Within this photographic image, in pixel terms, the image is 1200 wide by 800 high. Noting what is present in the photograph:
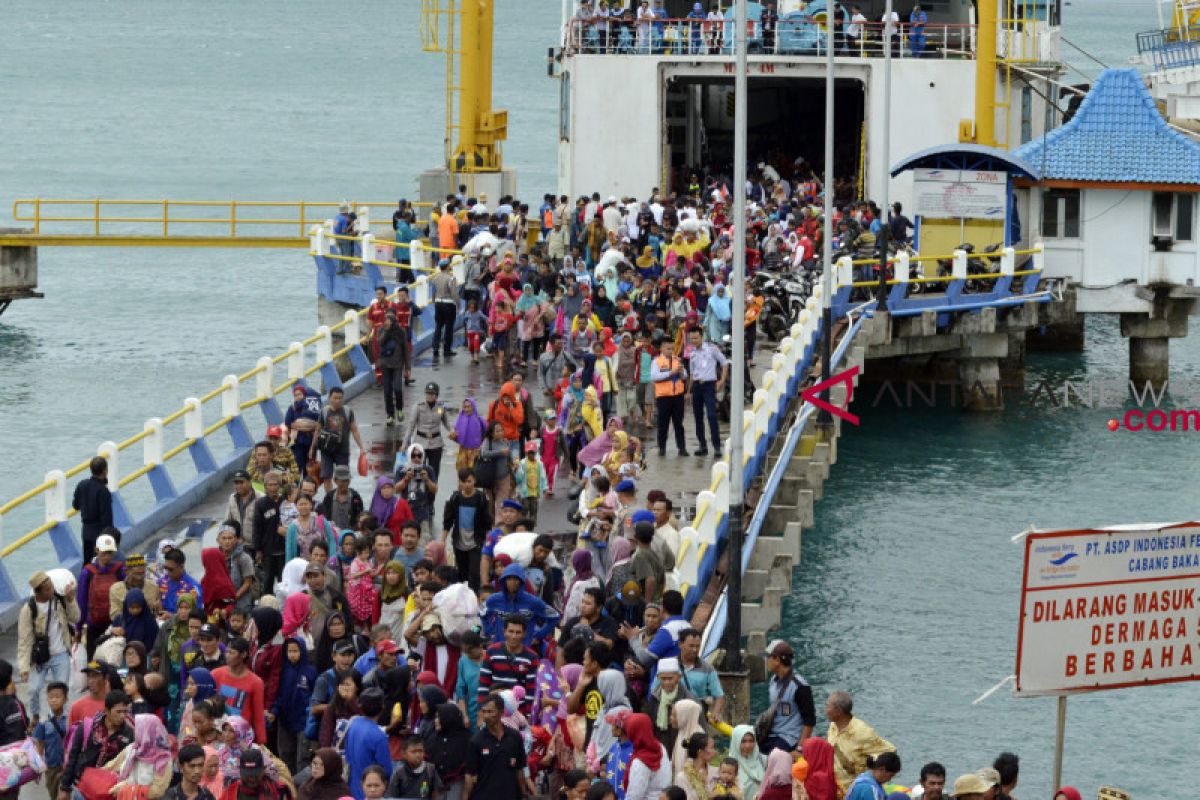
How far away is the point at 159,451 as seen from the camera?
23.5 m

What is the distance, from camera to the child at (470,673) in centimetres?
1543

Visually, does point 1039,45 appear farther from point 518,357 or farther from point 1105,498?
point 518,357

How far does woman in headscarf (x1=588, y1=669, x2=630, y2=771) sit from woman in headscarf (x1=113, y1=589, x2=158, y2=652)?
144 inches

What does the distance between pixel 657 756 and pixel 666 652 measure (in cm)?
181

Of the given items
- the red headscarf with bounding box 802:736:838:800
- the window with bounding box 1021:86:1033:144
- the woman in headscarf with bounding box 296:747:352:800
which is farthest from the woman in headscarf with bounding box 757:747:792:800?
the window with bounding box 1021:86:1033:144

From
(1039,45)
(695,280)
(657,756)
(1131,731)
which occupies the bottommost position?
(1131,731)

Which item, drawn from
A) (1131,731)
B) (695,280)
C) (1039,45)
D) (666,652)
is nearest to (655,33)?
(1039,45)

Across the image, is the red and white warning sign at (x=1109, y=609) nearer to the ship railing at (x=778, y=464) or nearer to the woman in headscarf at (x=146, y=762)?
the woman in headscarf at (x=146, y=762)

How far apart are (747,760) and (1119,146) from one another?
2770 cm

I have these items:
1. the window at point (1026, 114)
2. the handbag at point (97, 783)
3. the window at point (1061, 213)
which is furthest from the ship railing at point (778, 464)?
the window at point (1026, 114)

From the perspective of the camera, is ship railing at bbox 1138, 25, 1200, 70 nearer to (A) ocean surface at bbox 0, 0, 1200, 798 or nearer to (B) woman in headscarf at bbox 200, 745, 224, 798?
(A) ocean surface at bbox 0, 0, 1200, 798

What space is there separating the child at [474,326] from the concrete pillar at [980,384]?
12.1 m

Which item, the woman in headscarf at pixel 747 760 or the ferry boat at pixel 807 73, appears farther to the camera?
the ferry boat at pixel 807 73

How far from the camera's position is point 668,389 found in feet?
81.4
